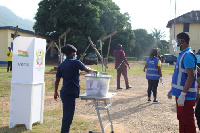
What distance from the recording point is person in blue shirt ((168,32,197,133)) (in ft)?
13.0

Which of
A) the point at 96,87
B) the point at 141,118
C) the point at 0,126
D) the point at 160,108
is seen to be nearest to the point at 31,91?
the point at 0,126

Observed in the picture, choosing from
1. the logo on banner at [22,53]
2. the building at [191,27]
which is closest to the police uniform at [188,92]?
the logo on banner at [22,53]

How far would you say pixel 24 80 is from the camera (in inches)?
221

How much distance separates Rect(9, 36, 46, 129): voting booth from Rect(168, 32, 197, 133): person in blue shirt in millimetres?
3033

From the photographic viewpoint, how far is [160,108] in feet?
26.4

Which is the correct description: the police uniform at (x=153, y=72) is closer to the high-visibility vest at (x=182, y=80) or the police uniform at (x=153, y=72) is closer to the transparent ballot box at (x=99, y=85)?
the transparent ballot box at (x=99, y=85)

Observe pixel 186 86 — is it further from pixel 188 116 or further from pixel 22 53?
pixel 22 53

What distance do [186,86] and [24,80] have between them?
3421 millimetres

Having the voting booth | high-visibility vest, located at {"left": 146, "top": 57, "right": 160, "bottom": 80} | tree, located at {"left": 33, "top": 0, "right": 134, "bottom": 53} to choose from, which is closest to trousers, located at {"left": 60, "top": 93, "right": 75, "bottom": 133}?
the voting booth

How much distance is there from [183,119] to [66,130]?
2091 mm

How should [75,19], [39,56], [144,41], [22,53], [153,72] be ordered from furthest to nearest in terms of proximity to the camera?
[144,41] → [75,19] → [153,72] → [39,56] → [22,53]

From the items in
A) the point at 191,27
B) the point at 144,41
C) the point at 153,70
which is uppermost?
the point at 191,27

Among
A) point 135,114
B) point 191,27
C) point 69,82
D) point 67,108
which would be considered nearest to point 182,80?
point 69,82

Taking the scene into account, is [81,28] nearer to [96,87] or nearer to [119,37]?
[119,37]
